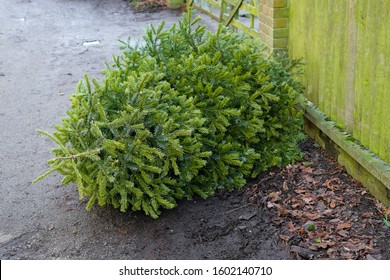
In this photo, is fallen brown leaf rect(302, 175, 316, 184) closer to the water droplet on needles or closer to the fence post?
the fence post

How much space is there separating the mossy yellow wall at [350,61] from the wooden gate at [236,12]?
1813 mm

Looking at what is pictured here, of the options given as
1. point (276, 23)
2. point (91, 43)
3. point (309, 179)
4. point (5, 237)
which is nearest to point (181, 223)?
point (309, 179)

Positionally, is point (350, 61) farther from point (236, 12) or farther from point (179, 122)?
point (236, 12)

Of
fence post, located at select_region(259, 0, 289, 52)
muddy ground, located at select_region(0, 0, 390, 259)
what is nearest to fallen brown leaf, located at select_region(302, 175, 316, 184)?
muddy ground, located at select_region(0, 0, 390, 259)

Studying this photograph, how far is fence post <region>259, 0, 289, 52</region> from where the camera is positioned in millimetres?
5785

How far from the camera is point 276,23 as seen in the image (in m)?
5.83

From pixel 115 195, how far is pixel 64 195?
2.76 feet

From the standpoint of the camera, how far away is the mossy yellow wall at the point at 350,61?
156 inches

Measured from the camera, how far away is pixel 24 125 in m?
6.73

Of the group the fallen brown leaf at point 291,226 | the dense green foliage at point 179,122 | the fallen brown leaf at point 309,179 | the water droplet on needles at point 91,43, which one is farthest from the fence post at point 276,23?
the water droplet on needles at point 91,43

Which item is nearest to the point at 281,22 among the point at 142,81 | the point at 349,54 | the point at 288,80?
the point at 288,80

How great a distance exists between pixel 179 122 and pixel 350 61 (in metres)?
1.39

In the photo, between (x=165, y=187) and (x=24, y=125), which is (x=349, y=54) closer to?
(x=165, y=187)

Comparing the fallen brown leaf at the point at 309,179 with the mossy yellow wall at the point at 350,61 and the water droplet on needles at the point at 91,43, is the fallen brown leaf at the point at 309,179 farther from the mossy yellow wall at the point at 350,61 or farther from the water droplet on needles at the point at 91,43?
the water droplet on needles at the point at 91,43
